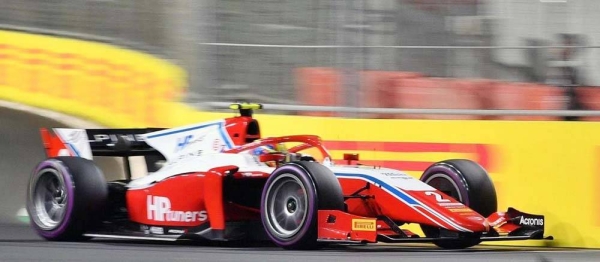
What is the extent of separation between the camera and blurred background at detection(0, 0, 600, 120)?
9477 mm

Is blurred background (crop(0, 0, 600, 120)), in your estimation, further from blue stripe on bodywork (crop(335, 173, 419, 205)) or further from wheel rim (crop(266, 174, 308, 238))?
wheel rim (crop(266, 174, 308, 238))

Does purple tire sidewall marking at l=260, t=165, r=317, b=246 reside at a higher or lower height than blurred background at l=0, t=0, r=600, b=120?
lower

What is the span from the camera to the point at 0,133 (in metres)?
13.1

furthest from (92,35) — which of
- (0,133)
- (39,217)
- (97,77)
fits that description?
(39,217)

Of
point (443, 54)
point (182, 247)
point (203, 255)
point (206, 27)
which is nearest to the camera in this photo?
point (203, 255)

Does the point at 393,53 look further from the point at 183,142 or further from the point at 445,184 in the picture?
the point at 183,142

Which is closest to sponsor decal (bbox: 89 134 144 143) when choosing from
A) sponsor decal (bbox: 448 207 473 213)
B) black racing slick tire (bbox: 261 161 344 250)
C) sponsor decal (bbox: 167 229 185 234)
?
sponsor decal (bbox: 167 229 185 234)

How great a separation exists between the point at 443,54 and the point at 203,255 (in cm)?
317

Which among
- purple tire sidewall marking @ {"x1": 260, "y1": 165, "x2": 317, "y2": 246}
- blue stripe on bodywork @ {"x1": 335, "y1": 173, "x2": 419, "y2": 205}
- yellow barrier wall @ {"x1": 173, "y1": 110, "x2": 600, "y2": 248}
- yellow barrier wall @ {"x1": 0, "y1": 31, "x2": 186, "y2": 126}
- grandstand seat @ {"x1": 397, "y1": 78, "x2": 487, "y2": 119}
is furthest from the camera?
yellow barrier wall @ {"x1": 0, "y1": 31, "x2": 186, "y2": 126}

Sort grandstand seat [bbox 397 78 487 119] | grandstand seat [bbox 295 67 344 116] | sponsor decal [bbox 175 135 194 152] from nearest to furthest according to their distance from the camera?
sponsor decal [bbox 175 135 194 152] < grandstand seat [bbox 397 78 487 119] < grandstand seat [bbox 295 67 344 116]

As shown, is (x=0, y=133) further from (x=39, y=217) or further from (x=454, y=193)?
(x=454, y=193)

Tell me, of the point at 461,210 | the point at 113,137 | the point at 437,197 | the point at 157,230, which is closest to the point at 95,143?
the point at 113,137

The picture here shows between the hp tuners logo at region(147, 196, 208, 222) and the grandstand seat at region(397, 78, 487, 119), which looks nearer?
the hp tuners logo at region(147, 196, 208, 222)

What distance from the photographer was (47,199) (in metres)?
9.23
